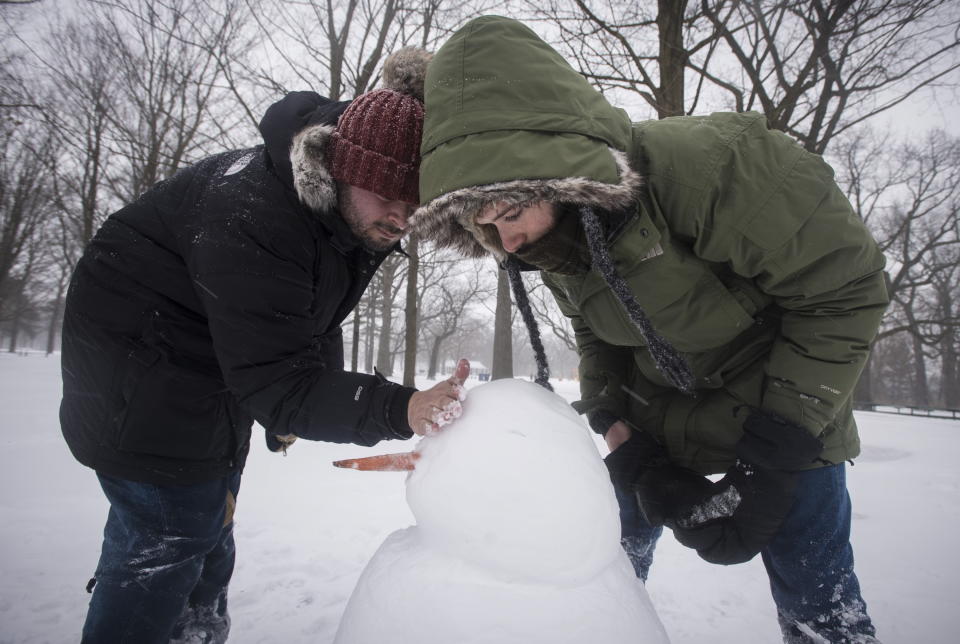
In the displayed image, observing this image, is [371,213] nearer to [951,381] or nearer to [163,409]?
[163,409]

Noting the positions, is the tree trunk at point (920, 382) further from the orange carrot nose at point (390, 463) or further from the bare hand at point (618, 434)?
the orange carrot nose at point (390, 463)

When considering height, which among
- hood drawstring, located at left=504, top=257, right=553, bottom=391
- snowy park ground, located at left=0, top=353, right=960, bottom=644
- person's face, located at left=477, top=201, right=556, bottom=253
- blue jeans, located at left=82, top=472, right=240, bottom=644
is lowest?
snowy park ground, located at left=0, top=353, right=960, bottom=644

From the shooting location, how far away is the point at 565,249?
1376 millimetres

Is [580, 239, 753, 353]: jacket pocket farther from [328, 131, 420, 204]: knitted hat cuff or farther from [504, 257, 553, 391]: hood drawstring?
[328, 131, 420, 204]: knitted hat cuff

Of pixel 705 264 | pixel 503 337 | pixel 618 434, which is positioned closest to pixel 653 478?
pixel 618 434

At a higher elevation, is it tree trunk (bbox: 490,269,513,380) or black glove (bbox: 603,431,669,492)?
tree trunk (bbox: 490,269,513,380)

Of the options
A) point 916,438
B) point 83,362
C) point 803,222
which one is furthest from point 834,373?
point 916,438

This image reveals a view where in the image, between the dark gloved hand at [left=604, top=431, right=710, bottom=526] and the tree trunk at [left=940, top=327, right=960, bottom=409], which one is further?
the tree trunk at [left=940, top=327, right=960, bottom=409]

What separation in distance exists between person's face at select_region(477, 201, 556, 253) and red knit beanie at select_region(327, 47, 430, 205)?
30 cm

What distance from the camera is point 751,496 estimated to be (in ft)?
4.34

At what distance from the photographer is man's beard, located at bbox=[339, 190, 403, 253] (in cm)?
143

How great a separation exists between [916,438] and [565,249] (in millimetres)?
9787

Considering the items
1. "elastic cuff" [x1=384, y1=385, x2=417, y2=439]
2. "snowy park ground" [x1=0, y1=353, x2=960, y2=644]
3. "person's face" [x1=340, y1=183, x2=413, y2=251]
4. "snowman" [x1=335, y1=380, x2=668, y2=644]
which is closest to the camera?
"snowman" [x1=335, y1=380, x2=668, y2=644]

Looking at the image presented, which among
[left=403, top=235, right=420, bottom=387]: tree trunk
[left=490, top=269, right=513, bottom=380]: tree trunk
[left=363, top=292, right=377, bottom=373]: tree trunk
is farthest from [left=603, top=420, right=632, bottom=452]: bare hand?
[left=363, top=292, right=377, bottom=373]: tree trunk
